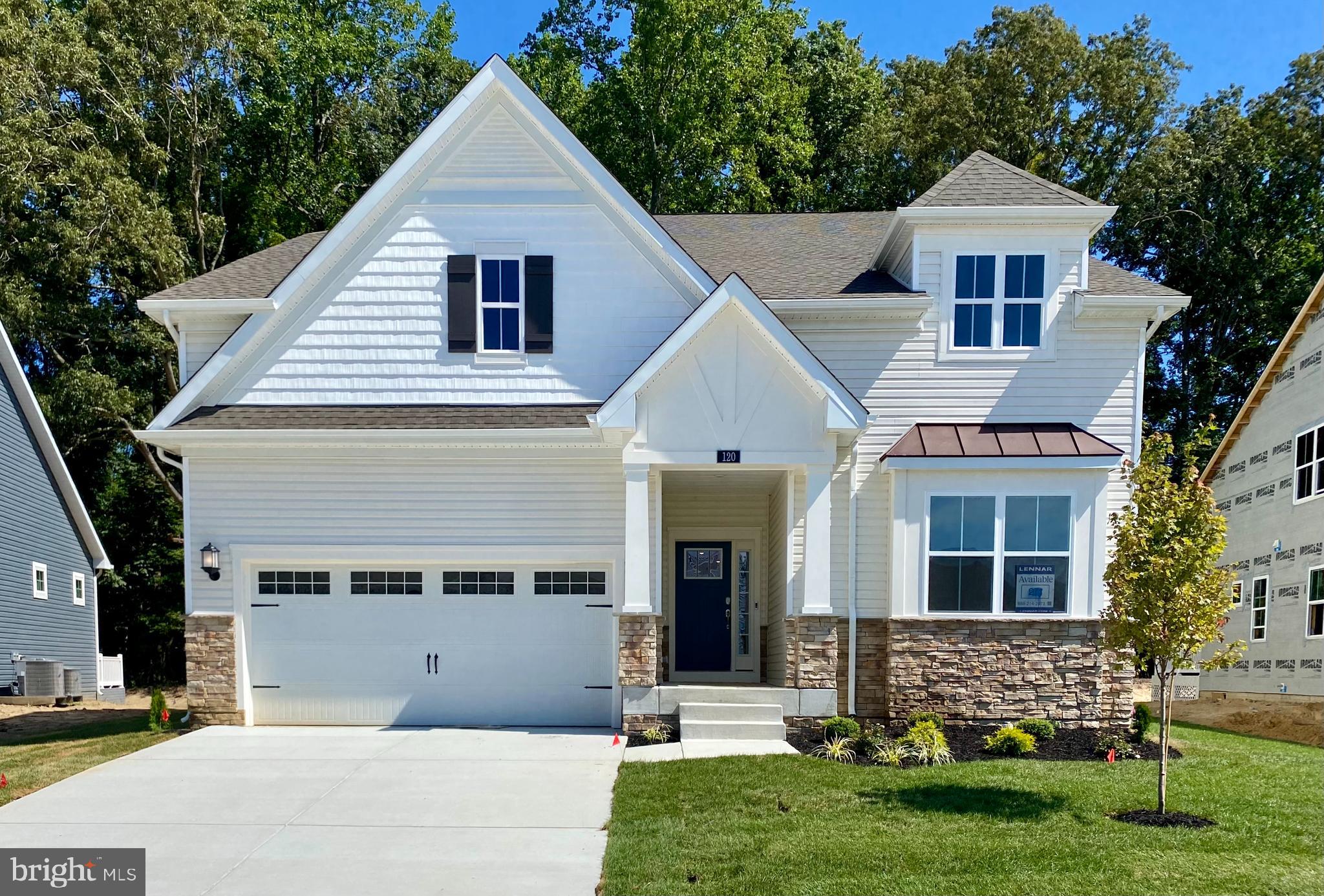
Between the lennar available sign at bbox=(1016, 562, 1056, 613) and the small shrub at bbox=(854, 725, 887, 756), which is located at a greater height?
the lennar available sign at bbox=(1016, 562, 1056, 613)

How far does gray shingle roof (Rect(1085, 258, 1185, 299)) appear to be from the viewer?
12.8 metres

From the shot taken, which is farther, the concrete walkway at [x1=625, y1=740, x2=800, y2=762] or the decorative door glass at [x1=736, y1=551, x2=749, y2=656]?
the decorative door glass at [x1=736, y1=551, x2=749, y2=656]

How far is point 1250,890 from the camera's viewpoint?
643 cm

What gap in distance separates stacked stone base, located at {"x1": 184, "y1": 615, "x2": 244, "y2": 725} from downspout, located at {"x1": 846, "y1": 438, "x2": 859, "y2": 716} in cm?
856

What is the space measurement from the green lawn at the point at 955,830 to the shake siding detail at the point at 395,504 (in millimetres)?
3908

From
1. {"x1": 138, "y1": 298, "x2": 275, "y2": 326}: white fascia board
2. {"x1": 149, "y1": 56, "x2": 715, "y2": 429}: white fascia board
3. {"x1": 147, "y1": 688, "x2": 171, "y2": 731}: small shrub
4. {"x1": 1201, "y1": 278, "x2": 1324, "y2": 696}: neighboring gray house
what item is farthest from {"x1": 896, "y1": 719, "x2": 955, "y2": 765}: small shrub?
{"x1": 138, "y1": 298, "x2": 275, "y2": 326}: white fascia board

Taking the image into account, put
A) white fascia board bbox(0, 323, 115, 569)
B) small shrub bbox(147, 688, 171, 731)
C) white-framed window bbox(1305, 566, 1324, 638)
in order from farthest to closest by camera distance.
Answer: white fascia board bbox(0, 323, 115, 569), white-framed window bbox(1305, 566, 1324, 638), small shrub bbox(147, 688, 171, 731)

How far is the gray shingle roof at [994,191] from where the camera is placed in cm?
1286

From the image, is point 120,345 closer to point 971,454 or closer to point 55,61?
point 55,61

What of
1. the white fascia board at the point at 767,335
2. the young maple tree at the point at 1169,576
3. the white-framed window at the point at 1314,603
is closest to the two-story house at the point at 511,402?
the white fascia board at the point at 767,335

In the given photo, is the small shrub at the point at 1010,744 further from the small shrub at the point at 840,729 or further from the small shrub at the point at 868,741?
the small shrub at the point at 840,729

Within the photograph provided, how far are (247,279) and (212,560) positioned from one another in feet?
14.2

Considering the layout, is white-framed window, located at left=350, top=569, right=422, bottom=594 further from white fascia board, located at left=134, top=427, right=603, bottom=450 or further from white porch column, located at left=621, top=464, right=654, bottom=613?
white porch column, located at left=621, top=464, right=654, bottom=613

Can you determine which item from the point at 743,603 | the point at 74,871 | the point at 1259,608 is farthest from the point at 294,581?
the point at 1259,608
